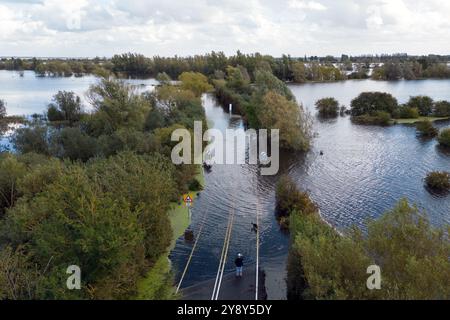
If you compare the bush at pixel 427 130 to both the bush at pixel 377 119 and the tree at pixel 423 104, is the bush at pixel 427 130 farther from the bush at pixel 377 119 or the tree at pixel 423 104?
the tree at pixel 423 104

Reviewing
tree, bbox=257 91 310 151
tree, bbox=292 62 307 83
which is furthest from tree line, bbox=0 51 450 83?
tree, bbox=257 91 310 151

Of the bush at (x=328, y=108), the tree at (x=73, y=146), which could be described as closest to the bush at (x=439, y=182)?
the tree at (x=73, y=146)

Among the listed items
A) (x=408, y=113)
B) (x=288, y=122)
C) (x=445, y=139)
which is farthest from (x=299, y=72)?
(x=288, y=122)

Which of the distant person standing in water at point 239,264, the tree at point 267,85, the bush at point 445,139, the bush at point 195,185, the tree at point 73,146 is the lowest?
the distant person standing in water at point 239,264

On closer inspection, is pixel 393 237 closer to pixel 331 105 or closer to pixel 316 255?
pixel 316 255

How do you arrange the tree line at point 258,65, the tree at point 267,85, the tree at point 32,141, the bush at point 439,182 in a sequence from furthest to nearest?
the tree line at point 258,65
the tree at point 267,85
the tree at point 32,141
the bush at point 439,182

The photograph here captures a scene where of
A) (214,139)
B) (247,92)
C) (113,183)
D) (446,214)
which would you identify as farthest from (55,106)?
(446,214)

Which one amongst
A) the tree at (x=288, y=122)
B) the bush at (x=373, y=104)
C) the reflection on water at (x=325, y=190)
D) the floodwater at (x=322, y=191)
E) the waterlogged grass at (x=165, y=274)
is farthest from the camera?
the bush at (x=373, y=104)
